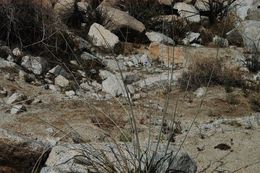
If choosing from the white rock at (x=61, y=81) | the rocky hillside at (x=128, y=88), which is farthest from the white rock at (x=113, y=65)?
the white rock at (x=61, y=81)

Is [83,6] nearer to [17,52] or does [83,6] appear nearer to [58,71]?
[17,52]

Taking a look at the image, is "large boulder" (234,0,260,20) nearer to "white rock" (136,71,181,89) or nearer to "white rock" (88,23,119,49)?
"white rock" (88,23,119,49)

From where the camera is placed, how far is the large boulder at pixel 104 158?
4.25 metres

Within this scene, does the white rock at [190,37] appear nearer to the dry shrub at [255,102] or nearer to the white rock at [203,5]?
the white rock at [203,5]

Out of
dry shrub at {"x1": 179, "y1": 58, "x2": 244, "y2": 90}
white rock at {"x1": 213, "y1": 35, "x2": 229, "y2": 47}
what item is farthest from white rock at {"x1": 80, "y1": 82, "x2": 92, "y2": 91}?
white rock at {"x1": 213, "y1": 35, "x2": 229, "y2": 47}

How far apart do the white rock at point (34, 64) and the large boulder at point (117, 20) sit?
2.00 metres

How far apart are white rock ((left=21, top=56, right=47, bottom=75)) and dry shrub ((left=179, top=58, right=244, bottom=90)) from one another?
5.90 feet

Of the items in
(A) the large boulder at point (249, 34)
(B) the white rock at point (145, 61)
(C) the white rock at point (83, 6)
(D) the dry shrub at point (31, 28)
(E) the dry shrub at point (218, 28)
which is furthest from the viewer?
(E) the dry shrub at point (218, 28)

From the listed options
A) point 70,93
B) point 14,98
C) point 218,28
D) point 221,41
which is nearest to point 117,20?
point 221,41

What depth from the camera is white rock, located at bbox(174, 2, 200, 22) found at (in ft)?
36.5

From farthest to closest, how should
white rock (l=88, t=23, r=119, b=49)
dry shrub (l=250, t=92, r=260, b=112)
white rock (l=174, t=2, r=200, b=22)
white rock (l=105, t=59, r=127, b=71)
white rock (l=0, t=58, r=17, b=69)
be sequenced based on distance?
white rock (l=174, t=2, r=200, b=22), white rock (l=88, t=23, r=119, b=49), white rock (l=105, t=59, r=127, b=71), white rock (l=0, t=58, r=17, b=69), dry shrub (l=250, t=92, r=260, b=112)

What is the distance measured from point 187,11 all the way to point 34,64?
4.05 metres

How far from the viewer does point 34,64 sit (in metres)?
7.98

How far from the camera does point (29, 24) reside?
28.1 feet
